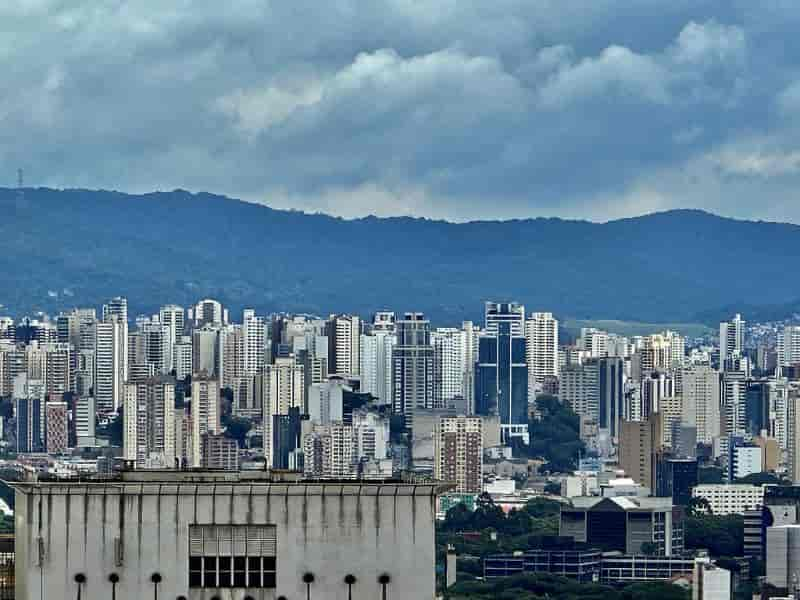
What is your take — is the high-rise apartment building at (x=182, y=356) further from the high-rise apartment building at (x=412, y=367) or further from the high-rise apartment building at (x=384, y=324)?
the high-rise apartment building at (x=384, y=324)

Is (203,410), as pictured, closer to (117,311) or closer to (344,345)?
(344,345)

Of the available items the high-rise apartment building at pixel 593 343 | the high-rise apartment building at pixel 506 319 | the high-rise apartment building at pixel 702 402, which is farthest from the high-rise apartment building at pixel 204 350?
the high-rise apartment building at pixel 702 402

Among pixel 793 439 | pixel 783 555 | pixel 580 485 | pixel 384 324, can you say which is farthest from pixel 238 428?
pixel 783 555

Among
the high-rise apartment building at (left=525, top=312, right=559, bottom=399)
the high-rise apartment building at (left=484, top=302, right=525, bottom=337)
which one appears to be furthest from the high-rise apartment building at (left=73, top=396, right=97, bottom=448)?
the high-rise apartment building at (left=484, top=302, right=525, bottom=337)

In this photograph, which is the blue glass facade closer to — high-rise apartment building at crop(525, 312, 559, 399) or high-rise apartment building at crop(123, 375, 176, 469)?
high-rise apartment building at crop(525, 312, 559, 399)

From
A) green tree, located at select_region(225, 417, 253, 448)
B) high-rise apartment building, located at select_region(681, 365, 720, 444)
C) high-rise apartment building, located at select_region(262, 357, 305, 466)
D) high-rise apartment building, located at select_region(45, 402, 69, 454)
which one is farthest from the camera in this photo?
high-rise apartment building, located at select_region(681, 365, 720, 444)

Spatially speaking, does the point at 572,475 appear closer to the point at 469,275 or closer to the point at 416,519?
the point at 416,519
